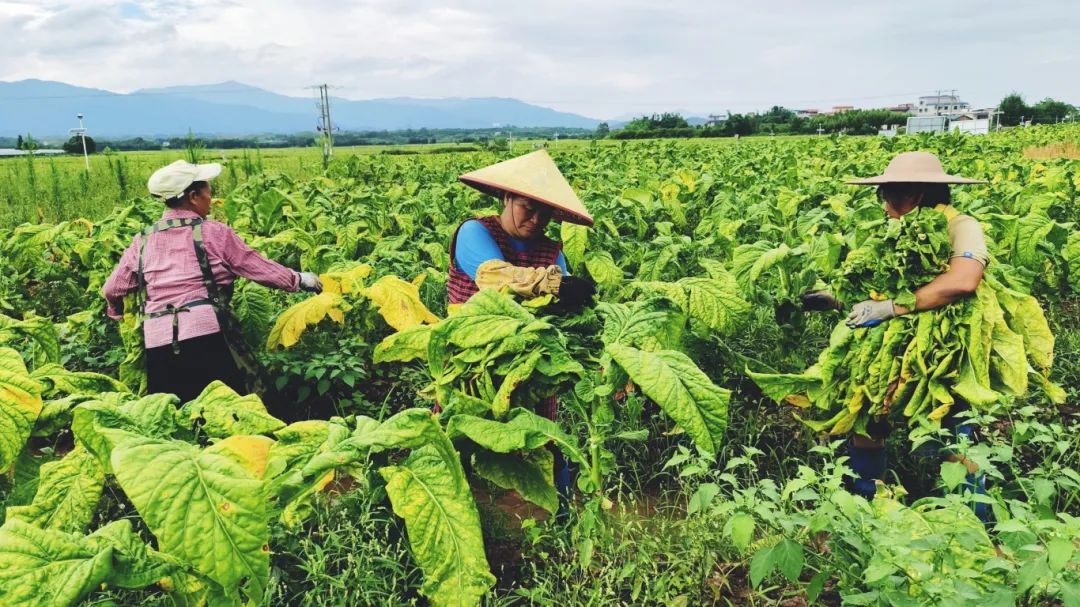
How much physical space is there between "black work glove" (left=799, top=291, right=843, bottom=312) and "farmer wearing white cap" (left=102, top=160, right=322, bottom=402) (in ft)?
8.99

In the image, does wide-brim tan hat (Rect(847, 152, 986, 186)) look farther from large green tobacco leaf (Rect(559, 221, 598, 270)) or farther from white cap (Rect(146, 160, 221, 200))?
white cap (Rect(146, 160, 221, 200))

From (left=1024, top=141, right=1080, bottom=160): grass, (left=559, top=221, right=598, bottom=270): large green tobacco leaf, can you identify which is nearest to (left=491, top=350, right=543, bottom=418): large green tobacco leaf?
(left=559, top=221, right=598, bottom=270): large green tobacco leaf

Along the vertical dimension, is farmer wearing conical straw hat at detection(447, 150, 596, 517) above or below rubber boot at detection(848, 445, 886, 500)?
above

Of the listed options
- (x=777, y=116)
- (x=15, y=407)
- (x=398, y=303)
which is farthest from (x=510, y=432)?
(x=777, y=116)

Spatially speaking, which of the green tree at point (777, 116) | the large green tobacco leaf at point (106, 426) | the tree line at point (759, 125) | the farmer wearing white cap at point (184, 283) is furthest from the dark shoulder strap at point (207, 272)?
the green tree at point (777, 116)

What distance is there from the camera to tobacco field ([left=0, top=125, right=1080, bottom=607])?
1.70 metres

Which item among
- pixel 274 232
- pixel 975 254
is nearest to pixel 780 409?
pixel 975 254

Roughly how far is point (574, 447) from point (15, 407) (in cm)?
165

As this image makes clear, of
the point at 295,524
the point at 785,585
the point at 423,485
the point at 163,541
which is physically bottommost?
the point at 785,585

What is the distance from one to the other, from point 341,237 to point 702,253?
2718 millimetres

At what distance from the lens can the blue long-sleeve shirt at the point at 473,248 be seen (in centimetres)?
296

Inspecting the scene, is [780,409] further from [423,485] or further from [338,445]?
[338,445]

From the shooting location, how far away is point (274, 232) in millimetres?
6473

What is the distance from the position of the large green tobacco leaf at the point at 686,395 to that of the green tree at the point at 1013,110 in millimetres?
70943
